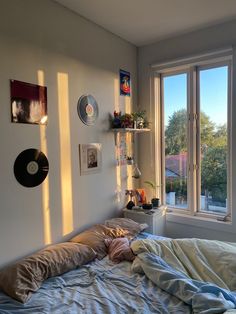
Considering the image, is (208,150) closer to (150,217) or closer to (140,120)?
(140,120)

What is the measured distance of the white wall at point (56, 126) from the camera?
1876mm

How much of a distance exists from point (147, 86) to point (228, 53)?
1.01 m

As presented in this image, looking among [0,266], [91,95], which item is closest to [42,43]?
[91,95]

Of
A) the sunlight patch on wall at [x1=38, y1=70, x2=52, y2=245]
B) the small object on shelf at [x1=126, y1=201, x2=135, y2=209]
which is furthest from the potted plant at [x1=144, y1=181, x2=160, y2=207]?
the sunlight patch on wall at [x1=38, y1=70, x2=52, y2=245]

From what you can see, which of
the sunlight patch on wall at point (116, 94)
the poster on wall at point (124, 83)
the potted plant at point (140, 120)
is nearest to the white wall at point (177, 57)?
the potted plant at point (140, 120)

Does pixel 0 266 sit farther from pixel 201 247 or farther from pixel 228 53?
pixel 228 53

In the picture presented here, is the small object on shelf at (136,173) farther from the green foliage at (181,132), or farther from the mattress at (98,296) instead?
the mattress at (98,296)

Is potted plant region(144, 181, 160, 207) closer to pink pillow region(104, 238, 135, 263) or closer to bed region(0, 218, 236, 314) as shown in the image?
pink pillow region(104, 238, 135, 263)

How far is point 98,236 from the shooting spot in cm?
229

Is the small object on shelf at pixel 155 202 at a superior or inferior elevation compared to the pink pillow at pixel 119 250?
superior

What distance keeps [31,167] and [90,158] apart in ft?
2.33

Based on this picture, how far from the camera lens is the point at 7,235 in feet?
6.11

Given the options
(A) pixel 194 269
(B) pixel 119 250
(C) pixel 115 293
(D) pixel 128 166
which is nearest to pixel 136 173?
(D) pixel 128 166

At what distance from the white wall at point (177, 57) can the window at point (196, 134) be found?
0.45 ft
